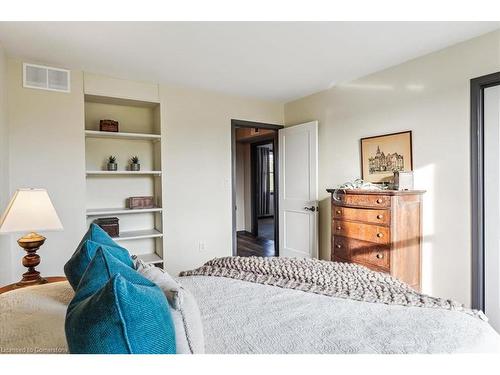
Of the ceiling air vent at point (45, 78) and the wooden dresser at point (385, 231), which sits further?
the ceiling air vent at point (45, 78)

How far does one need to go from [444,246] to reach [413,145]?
96 centimetres

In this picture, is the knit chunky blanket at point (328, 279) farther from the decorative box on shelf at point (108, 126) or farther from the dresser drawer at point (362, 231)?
the decorative box on shelf at point (108, 126)

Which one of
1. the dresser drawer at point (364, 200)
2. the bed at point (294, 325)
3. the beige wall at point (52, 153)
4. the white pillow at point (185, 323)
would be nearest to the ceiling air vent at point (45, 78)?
the beige wall at point (52, 153)

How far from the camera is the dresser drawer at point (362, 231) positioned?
259cm

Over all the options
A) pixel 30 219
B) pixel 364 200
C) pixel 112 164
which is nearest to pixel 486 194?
pixel 364 200

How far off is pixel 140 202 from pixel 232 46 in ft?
6.97

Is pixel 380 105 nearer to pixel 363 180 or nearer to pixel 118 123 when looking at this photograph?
pixel 363 180

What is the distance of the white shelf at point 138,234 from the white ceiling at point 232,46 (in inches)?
71.1

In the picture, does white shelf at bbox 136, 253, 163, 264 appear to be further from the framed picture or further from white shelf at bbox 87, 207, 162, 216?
the framed picture

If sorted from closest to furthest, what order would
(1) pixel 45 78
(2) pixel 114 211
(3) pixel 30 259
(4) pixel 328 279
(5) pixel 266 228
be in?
(4) pixel 328 279 < (3) pixel 30 259 < (1) pixel 45 78 < (2) pixel 114 211 < (5) pixel 266 228

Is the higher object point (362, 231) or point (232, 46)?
point (232, 46)

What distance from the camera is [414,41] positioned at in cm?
245

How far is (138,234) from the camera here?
3521mm

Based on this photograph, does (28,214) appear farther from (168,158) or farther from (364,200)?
(364,200)
